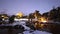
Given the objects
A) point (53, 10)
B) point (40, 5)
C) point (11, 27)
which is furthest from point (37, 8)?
point (11, 27)

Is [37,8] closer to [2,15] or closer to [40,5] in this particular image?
[40,5]

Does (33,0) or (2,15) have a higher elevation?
(33,0)

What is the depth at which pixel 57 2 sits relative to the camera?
2.47 meters

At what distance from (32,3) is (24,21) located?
0.43 meters

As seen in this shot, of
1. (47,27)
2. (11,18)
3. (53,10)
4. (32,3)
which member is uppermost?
(32,3)

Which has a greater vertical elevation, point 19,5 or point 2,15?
point 19,5

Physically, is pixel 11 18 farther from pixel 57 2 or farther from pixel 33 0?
pixel 57 2

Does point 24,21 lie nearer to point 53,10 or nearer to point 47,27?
point 47,27

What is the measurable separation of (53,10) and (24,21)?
665 millimetres

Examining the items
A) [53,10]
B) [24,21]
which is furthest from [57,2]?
[24,21]

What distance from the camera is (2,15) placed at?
2.47 meters

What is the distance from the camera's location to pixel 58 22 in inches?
95.0

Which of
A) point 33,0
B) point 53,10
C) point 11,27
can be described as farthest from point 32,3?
point 11,27

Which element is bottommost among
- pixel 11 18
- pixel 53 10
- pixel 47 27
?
pixel 47 27
